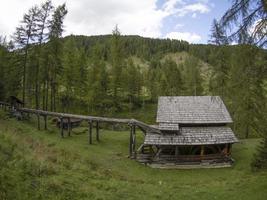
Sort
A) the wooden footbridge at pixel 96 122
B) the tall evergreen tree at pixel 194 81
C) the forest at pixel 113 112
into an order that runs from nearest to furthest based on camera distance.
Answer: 1. the forest at pixel 113 112
2. the wooden footbridge at pixel 96 122
3. the tall evergreen tree at pixel 194 81

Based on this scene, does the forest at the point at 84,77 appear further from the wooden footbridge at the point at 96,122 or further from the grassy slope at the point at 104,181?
the grassy slope at the point at 104,181

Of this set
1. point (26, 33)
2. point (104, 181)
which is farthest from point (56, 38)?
point (104, 181)

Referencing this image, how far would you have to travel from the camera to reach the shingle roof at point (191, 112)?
31.0 meters

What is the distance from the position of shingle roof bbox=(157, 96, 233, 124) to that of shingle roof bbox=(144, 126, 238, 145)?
3.06ft

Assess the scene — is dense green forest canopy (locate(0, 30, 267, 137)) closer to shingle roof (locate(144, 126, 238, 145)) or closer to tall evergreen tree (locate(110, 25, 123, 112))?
tall evergreen tree (locate(110, 25, 123, 112))

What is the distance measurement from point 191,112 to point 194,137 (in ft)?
11.7

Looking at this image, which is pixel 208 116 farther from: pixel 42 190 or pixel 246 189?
pixel 42 190

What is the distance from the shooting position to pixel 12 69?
136 ft

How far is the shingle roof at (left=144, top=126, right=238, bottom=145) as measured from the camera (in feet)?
93.9

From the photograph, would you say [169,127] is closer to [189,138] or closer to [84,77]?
[189,138]

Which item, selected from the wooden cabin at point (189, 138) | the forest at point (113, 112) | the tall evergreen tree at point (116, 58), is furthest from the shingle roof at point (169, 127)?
the tall evergreen tree at point (116, 58)

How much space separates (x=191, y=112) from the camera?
32.0 m

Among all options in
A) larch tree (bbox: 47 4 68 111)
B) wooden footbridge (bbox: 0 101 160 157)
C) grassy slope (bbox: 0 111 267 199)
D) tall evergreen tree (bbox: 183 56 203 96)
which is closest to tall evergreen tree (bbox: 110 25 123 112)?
larch tree (bbox: 47 4 68 111)

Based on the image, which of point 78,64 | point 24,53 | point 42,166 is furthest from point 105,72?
point 42,166
